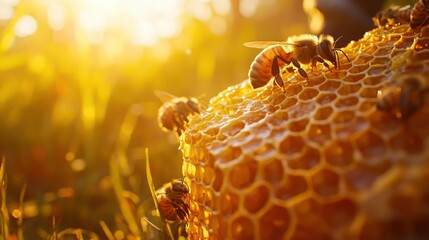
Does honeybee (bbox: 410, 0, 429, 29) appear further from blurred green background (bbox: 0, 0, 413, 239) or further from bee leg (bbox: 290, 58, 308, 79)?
blurred green background (bbox: 0, 0, 413, 239)

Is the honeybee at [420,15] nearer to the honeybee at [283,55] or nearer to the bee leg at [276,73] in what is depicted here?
the honeybee at [283,55]

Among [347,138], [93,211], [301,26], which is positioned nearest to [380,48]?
[347,138]

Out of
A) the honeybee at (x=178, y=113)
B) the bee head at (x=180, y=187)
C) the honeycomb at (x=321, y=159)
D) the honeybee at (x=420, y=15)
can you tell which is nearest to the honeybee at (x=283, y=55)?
the honeycomb at (x=321, y=159)

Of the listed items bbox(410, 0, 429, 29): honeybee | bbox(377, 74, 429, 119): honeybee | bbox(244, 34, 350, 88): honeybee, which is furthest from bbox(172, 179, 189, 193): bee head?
bbox(410, 0, 429, 29): honeybee

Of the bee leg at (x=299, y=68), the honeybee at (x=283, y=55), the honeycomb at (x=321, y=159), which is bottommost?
the honeycomb at (x=321, y=159)

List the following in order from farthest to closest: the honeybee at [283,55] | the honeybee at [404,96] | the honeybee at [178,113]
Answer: the honeybee at [178,113], the honeybee at [283,55], the honeybee at [404,96]
